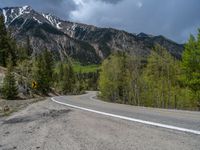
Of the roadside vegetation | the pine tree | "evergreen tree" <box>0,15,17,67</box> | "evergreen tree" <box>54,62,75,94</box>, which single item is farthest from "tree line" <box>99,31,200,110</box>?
"evergreen tree" <box>54,62,75,94</box>

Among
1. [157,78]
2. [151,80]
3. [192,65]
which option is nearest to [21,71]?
[151,80]

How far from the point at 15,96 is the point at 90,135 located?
43.6 m

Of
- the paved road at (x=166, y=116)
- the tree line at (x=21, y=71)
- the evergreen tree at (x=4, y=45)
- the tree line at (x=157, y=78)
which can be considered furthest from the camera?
the evergreen tree at (x=4, y=45)

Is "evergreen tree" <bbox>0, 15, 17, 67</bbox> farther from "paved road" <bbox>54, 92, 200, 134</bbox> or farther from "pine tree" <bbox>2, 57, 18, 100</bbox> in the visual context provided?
"paved road" <bbox>54, 92, 200, 134</bbox>

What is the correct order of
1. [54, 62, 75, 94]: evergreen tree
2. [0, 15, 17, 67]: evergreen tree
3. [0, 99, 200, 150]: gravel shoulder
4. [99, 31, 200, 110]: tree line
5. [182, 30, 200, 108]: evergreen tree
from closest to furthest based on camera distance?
[0, 99, 200, 150]: gravel shoulder
[182, 30, 200, 108]: evergreen tree
[99, 31, 200, 110]: tree line
[0, 15, 17, 67]: evergreen tree
[54, 62, 75, 94]: evergreen tree

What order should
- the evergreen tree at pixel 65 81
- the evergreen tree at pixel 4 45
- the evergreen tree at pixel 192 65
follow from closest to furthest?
the evergreen tree at pixel 192 65
the evergreen tree at pixel 4 45
the evergreen tree at pixel 65 81

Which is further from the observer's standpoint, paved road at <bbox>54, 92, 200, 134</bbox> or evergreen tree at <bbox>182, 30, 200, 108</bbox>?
evergreen tree at <bbox>182, 30, 200, 108</bbox>

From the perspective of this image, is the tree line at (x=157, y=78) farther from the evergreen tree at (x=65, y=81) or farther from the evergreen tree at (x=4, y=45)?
the evergreen tree at (x=65, y=81)

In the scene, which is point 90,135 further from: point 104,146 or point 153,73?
point 153,73

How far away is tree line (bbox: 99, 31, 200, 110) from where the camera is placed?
35.6 m

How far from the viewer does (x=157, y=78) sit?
45219mm

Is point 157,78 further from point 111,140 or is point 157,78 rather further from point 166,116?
point 111,140

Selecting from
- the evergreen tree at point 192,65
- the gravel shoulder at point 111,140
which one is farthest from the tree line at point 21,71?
the gravel shoulder at point 111,140

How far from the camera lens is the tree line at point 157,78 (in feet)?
117
